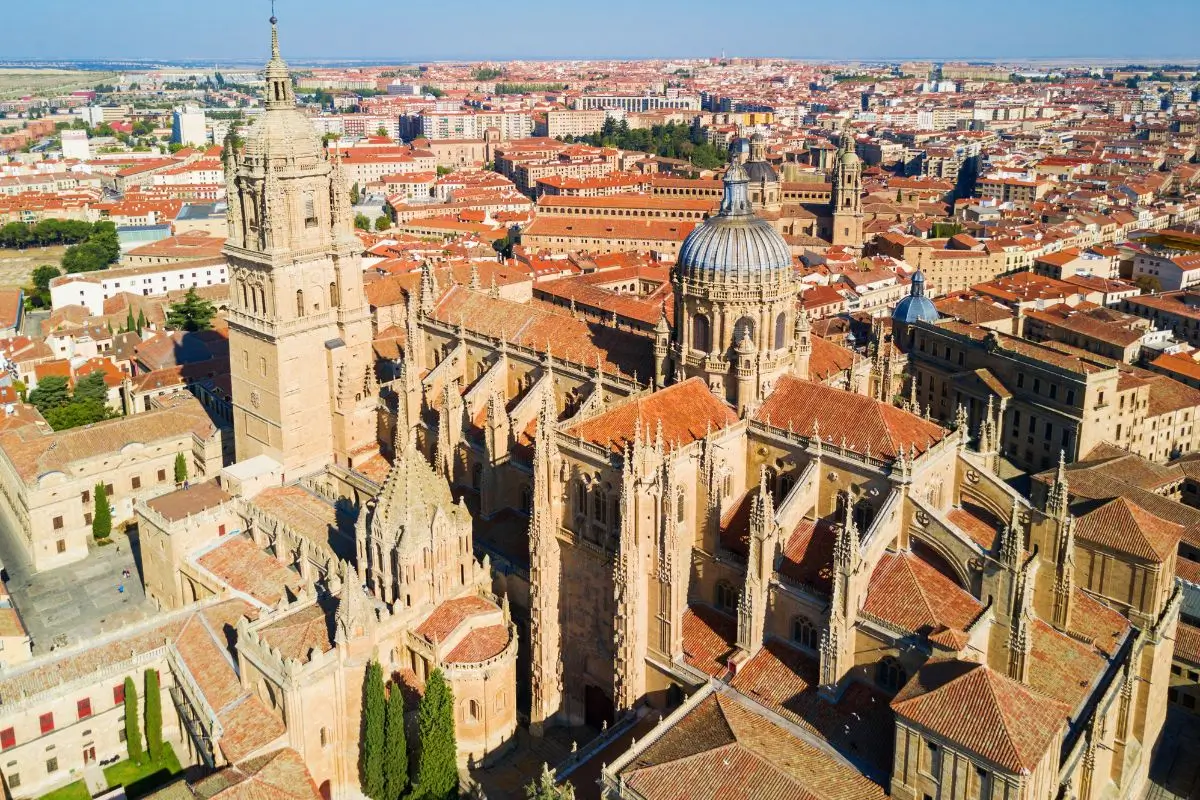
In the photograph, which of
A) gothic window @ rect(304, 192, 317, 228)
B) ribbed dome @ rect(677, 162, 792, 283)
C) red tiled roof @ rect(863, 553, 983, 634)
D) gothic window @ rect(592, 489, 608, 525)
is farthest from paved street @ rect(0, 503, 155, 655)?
red tiled roof @ rect(863, 553, 983, 634)

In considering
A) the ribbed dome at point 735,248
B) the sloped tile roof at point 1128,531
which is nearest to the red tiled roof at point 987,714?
the sloped tile roof at point 1128,531

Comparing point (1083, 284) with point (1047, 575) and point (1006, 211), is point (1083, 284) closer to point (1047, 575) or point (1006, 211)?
point (1006, 211)

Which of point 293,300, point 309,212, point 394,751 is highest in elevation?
point 309,212

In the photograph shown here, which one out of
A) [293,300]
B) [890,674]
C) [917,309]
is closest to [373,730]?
[890,674]

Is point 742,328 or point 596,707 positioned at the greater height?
point 742,328

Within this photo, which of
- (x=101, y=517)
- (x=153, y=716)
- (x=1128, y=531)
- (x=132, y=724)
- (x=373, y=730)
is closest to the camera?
(x=373, y=730)

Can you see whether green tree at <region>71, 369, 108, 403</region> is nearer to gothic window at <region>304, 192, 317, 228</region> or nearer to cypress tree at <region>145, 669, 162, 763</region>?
gothic window at <region>304, 192, 317, 228</region>

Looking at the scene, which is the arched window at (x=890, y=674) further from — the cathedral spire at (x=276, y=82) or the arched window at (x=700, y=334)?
the cathedral spire at (x=276, y=82)

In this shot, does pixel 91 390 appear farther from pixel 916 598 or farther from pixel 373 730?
pixel 916 598
